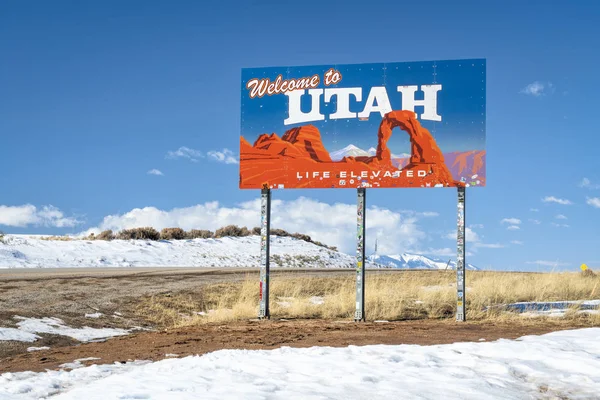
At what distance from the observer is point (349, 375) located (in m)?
6.04

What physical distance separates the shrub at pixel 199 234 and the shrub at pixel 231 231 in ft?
2.36

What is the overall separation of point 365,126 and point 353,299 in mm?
4964

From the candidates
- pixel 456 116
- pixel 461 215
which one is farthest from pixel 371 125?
pixel 461 215

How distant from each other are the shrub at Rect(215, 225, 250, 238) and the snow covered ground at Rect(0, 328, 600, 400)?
34.8 metres

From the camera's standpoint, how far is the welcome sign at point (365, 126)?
1326 cm

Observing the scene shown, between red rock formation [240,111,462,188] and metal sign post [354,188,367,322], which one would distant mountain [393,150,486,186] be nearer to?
red rock formation [240,111,462,188]

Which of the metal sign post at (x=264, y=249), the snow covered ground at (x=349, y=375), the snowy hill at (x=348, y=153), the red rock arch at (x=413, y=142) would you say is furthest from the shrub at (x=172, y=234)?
the snow covered ground at (x=349, y=375)

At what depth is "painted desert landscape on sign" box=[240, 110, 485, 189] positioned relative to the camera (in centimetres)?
1317

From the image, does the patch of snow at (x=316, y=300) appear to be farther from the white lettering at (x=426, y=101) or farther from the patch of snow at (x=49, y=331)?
the white lettering at (x=426, y=101)

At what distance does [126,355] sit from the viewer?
8656 millimetres

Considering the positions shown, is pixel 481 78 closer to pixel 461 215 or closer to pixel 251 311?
pixel 461 215

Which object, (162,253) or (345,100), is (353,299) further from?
(162,253)

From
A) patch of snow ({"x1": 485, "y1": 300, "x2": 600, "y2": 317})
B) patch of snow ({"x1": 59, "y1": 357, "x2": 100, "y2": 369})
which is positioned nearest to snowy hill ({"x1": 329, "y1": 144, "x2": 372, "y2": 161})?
patch of snow ({"x1": 485, "y1": 300, "x2": 600, "y2": 317})

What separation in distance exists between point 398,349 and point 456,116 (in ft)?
23.2
